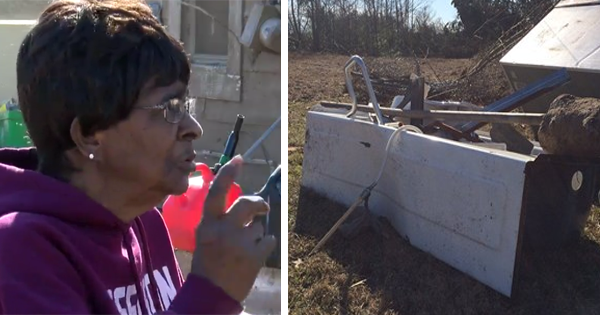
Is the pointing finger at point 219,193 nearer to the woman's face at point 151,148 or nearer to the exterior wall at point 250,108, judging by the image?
the woman's face at point 151,148

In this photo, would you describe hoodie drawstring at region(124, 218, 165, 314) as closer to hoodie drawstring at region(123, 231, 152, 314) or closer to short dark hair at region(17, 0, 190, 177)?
hoodie drawstring at region(123, 231, 152, 314)

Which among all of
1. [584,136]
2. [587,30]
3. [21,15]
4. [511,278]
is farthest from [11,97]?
[587,30]

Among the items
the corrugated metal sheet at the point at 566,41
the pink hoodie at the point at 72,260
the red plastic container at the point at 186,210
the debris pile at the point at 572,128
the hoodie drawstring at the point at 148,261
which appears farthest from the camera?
the corrugated metal sheet at the point at 566,41

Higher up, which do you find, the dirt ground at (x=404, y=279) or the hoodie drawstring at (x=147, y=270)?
the hoodie drawstring at (x=147, y=270)

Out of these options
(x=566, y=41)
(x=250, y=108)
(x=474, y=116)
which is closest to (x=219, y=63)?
(x=250, y=108)

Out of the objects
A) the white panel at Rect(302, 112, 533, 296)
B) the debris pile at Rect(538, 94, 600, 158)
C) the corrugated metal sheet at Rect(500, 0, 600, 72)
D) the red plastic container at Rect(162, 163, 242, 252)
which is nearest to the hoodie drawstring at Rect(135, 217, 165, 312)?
the red plastic container at Rect(162, 163, 242, 252)

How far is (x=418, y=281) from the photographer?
254 centimetres

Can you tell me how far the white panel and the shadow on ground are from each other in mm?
61

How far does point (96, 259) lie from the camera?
77cm

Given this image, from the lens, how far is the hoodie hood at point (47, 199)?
2.42ft

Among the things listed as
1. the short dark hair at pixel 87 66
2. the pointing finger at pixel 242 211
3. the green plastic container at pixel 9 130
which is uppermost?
the short dark hair at pixel 87 66

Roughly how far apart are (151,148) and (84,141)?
0.24 ft

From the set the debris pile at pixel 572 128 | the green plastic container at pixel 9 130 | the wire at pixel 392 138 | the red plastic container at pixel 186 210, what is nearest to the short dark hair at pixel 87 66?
the red plastic container at pixel 186 210

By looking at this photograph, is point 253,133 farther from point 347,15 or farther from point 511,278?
point 511,278
